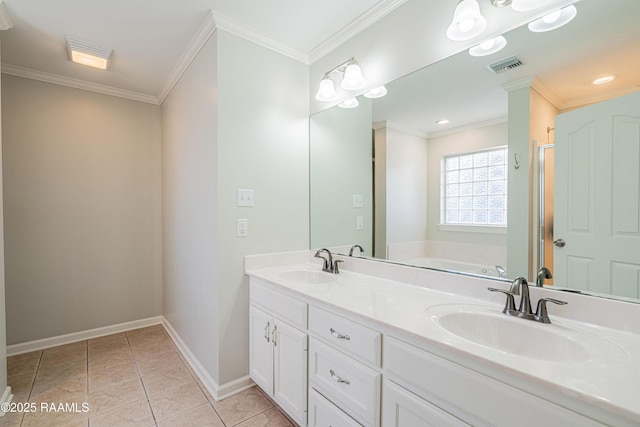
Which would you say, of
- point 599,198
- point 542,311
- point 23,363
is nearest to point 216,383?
point 23,363

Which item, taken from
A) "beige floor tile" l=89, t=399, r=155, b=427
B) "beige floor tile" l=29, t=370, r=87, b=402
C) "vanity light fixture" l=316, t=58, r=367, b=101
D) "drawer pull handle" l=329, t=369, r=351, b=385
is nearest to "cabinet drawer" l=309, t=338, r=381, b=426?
"drawer pull handle" l=329, t=369, r=351, b=385

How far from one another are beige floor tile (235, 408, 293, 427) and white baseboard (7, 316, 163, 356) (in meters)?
2.02

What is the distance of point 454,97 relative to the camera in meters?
1.52

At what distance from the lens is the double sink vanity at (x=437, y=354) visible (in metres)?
0.72

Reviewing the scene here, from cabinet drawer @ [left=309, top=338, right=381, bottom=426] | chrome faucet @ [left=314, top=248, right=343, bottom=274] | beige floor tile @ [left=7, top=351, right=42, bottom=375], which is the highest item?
chrome faucet @ [left=314, top=248, right=343, bottom=274]

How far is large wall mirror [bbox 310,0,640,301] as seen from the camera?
1.01m

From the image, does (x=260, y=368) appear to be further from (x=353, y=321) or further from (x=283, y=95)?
(x=283, y=95)

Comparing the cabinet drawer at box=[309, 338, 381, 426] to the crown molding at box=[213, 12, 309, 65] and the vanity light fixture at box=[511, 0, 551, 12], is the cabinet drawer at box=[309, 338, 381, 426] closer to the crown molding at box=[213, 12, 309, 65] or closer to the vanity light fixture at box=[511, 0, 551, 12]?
the vanity light fixture at box=[511, 0, 551, 12]

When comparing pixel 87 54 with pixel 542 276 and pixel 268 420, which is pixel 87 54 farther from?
pixel 542 276

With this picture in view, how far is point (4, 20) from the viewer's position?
1777 mm

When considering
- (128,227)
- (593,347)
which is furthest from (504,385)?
(128,227)

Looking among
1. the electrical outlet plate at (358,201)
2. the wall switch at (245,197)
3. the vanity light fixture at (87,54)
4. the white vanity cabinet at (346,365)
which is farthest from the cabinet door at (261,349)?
the vanity light fixture at (87,54)

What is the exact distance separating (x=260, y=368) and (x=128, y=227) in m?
2.20

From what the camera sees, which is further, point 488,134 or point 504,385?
point 488,134
